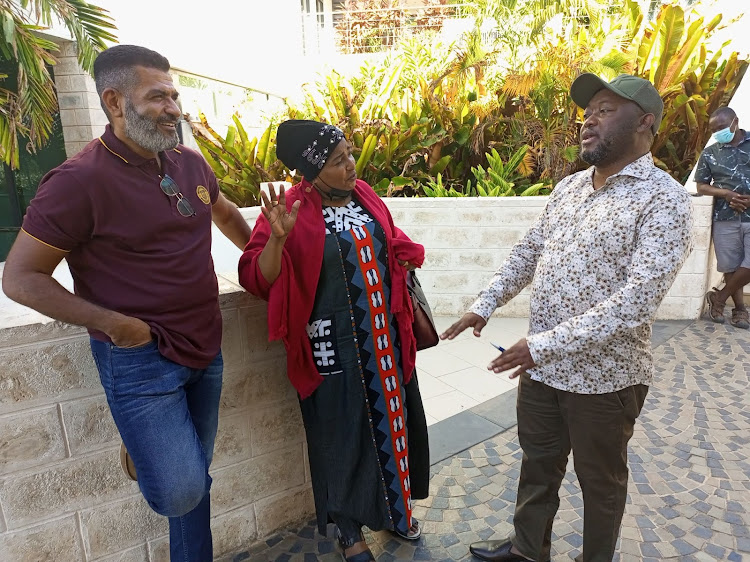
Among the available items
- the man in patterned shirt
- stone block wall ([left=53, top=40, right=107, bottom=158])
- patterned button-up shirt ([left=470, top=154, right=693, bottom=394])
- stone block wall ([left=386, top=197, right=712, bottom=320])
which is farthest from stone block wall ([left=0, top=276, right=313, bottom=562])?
stone block wall ([left=53, top=40, right=107, bottom=158])

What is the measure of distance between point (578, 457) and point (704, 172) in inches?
176

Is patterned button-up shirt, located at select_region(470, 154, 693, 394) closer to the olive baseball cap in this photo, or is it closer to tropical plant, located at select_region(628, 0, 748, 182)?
the olive baseball cap

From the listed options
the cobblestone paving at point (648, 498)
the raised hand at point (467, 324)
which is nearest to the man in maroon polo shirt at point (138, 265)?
the raised hand at point (467, 324)

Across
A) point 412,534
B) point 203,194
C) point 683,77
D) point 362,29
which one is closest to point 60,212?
point 203,194

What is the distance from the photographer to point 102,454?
1.96 m

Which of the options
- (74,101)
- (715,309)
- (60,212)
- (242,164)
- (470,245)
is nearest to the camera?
(60,212)

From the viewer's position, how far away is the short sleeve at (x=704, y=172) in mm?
5133

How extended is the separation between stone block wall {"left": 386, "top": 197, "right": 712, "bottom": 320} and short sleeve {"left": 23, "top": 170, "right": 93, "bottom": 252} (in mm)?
4354

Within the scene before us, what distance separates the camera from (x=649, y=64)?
7070 millimetres

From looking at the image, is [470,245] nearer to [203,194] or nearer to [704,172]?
[704,172]

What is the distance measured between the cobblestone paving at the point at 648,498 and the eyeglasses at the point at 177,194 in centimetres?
163

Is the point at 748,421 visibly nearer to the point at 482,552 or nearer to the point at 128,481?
the point at 482,552

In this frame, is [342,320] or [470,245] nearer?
[342,320]

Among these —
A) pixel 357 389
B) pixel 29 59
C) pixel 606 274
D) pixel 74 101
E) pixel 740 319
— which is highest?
pixel 29 59
